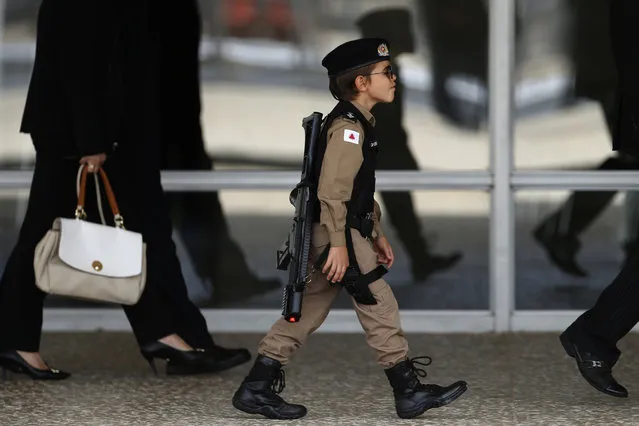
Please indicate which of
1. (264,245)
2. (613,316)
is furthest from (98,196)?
(613,316)

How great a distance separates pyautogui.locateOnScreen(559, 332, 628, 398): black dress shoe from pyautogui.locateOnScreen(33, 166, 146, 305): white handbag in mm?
1706

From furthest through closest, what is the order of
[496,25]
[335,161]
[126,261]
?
1. [496,25]
2. [126,261]
3. [335,161]

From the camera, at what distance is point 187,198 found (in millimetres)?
6922

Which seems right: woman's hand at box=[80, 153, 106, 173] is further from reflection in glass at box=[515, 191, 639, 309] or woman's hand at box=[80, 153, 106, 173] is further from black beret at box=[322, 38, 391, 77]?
reflection in glass at box=[515, 191, 639, 309]

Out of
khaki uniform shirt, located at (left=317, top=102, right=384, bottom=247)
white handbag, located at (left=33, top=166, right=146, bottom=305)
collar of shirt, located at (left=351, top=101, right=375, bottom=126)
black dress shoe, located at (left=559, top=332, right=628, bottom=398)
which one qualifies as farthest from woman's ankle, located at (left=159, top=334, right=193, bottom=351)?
black dress shoe, located at (left=559, top=332, right=628, bottom=398)

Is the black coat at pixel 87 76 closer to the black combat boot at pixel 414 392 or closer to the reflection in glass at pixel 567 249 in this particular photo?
the black combat boot at pixel 414 392

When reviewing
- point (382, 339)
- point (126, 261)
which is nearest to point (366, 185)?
point (382, 339)

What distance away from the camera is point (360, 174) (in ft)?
15.3

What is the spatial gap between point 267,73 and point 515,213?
55.9 inches

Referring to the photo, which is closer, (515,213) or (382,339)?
(382,339)

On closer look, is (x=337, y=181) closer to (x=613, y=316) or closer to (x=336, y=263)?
(x=336, y=263)

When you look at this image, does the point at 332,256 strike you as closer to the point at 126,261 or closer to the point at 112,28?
the point at 126,261

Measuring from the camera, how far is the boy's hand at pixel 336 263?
Answer: 15.0ft

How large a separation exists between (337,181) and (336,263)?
273mm
